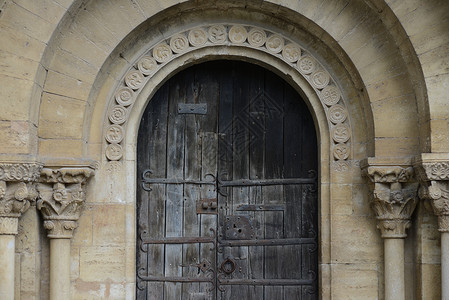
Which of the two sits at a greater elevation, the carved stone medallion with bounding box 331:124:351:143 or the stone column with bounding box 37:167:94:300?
the carved stone medallion with bounding box 331:124:351:143

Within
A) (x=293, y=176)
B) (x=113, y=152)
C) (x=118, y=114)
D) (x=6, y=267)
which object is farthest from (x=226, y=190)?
(x=6, y=267)

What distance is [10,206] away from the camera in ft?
15.4

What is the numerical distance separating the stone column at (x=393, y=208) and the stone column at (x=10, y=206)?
2.76 meters

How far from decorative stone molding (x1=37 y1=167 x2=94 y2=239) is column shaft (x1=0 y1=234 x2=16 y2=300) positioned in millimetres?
374

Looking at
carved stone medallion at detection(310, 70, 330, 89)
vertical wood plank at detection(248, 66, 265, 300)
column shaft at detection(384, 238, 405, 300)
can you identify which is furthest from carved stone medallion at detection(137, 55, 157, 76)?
column shaft at detection(384, 238, 405, 300)

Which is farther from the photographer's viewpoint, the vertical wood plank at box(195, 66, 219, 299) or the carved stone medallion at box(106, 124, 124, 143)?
the vertical wood plank at box(195, 66, 219, 299)

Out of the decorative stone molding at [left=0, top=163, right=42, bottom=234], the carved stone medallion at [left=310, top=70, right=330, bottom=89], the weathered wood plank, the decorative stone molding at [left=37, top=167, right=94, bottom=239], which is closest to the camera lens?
the decorative stone molding at [left=0, top=163, right=42, bottom=234]

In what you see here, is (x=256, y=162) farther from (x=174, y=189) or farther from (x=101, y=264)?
(x=101, y=264)

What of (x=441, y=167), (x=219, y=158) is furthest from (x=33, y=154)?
(x=441, y=167)

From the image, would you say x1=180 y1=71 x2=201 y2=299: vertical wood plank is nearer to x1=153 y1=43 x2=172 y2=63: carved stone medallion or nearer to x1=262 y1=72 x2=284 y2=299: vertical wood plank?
Answer: x1=153 y1=43 x2=172 y2=63: carved stone medallion

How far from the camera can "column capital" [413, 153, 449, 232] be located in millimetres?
4719

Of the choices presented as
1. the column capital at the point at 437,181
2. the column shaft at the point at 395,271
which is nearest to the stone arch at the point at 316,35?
the column capital at the point at 437,181

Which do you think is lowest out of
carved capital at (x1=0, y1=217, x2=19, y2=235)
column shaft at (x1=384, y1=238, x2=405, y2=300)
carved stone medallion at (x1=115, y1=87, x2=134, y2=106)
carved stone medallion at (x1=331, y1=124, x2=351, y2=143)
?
column shaft at (x1=384, y1=238, x2=405, y2=300)

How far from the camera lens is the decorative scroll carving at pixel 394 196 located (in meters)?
4.99
